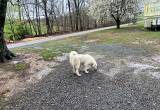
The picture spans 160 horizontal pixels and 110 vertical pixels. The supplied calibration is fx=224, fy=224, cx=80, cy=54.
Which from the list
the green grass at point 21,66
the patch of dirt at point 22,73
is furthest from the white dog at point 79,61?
the green grass at point 21,66

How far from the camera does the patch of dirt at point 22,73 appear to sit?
6998mm

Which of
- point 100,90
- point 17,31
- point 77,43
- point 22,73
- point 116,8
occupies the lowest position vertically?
point 100,90

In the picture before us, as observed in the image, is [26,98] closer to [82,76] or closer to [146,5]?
[82,76]

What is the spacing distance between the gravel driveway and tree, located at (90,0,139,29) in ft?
54.9

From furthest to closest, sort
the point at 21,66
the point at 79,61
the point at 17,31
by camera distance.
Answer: the point at 17,31, the point at 21,66, the point at 79,61

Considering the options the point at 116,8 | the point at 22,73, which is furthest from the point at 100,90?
the point at 116,8

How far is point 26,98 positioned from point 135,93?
3.00 metres

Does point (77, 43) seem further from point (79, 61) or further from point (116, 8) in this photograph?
point (116, 8)

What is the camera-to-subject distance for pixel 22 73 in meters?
8.47

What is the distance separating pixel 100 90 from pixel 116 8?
1989 cm

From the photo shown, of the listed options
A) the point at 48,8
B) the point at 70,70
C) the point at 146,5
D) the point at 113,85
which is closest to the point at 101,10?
the point at 146,5

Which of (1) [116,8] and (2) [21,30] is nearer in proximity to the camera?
(1) [116,8]

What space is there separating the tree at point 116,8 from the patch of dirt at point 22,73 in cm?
1566

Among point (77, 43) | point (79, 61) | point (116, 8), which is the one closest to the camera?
point (79, 61)
